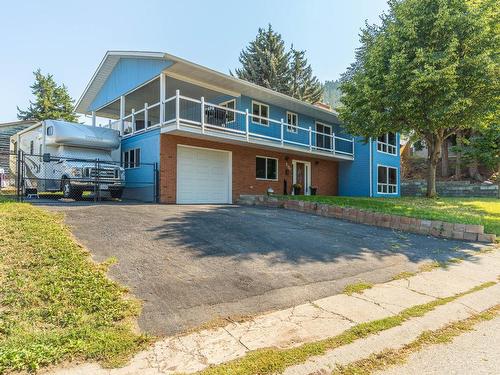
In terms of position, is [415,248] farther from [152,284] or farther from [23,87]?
[23,87]

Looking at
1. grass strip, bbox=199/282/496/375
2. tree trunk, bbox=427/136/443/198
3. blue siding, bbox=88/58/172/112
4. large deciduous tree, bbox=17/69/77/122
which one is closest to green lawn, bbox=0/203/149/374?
grass strip, bbox=199/282/496/375

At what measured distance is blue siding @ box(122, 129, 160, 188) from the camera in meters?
13.9

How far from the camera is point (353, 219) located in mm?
11812

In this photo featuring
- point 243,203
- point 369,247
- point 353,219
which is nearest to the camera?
point 369,247

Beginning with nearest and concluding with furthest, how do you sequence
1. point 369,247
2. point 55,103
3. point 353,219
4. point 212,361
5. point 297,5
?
point 212,361
point 369,247
point 353,219
point 297,5
point 55,103

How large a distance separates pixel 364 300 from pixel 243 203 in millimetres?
11477

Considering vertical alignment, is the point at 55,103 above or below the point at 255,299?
above

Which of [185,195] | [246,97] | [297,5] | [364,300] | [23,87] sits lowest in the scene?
[364,300]

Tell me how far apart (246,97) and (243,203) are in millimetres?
6008

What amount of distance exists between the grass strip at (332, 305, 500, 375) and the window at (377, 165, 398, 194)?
1983 cm

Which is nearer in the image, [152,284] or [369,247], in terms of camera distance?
[152,284]

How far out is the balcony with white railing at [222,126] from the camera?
44.6 ft

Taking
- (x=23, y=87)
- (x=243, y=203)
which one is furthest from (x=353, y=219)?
(x=23, y=87)

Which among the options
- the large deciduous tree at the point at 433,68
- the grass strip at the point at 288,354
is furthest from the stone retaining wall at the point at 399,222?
the grass strip at the point at 288,354
